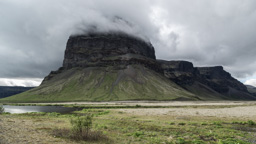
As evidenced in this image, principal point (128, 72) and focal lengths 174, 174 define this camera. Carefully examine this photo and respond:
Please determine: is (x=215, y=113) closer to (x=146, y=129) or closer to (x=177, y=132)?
(x=177, y=132)

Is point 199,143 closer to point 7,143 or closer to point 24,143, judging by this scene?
point 24,143

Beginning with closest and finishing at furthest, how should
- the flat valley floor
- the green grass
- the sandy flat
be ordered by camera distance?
the flat valley floor < the green grass < the sandy flat

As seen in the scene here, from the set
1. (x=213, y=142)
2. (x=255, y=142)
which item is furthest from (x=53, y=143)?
(x=255, y=142)

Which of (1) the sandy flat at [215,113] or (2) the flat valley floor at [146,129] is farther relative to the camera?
(1) the sandy flat at [215,113]

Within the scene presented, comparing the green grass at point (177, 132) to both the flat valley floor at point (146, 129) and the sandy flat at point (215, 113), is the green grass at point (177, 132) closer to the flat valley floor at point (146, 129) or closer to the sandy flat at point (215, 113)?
the flat valley floor at point (146, 129)

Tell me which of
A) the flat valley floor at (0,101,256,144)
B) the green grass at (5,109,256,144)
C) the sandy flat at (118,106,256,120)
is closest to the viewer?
the flat valley floor at (0,101,256,144)

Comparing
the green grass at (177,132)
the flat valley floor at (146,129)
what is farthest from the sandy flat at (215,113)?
the green grass at (177,132)

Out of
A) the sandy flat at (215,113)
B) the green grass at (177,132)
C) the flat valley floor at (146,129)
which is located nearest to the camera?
the flat valley floor at (146,129)

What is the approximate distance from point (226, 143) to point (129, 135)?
37.0 feet

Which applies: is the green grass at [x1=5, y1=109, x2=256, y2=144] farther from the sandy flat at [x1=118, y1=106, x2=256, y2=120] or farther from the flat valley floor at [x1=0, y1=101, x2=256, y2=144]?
the sandy flat at [x1=118, y1=106, x2=256, y2=120]

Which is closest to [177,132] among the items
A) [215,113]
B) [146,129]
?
[146,129]

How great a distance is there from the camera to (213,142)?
64.6 ft

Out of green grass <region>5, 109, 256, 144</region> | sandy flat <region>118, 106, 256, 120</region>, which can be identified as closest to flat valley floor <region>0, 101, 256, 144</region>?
green grass <region>5, 109, 256, 144</region>

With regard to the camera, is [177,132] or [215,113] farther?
[215,113]
